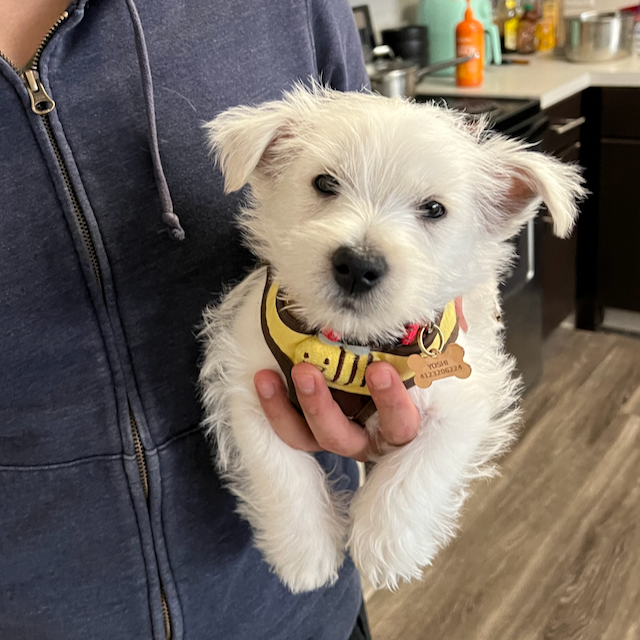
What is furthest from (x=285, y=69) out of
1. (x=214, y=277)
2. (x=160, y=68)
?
(x=214, y=277)

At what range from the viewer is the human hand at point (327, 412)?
842 mm

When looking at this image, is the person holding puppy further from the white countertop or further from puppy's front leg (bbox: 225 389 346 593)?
the white countertop

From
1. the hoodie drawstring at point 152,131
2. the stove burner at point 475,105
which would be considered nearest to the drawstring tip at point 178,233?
the hoodie drawstring at point 152,131

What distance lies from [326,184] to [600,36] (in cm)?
295

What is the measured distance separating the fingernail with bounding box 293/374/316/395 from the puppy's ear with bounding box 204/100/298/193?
0.26m

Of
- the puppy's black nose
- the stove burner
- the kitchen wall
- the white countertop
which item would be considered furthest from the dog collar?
the kitchen wall

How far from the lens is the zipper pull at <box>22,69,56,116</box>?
729 millimetres

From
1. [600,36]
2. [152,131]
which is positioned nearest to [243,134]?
[152,131]

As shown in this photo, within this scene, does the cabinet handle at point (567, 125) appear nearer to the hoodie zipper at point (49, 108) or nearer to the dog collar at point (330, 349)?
the dog collar at point (330, 349)

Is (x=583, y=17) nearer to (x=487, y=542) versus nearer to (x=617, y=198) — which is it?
(x=617, y=198)

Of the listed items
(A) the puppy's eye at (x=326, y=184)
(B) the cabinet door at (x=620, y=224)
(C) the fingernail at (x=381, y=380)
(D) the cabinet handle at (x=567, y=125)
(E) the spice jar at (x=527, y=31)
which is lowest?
(B) the cabinet door at (x=620, y=224)

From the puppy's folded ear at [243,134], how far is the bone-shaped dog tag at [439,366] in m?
0.32

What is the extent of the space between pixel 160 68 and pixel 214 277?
0.28m

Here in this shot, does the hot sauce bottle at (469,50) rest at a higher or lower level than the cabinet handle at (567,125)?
higher
